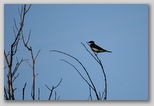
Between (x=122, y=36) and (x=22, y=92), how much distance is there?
0.93 m

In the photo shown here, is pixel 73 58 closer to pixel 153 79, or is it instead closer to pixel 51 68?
pixel 51 68

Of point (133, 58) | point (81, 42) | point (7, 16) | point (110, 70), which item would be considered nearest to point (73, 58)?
point (81, 42)

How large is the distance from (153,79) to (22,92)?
1.05m

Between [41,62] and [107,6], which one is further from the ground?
[107,6]

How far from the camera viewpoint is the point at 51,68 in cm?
234

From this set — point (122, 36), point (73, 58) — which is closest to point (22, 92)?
point (73, 58)

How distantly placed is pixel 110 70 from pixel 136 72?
0.21 m

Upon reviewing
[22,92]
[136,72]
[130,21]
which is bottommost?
[22,92]

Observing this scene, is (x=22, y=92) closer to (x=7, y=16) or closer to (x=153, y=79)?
(x=7, y=16)

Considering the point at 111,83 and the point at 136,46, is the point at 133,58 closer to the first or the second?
the point at 136,46

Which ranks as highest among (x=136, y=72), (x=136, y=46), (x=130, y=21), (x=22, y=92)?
(x=130, y=21)

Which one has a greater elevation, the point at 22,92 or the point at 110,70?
the point at 110,70

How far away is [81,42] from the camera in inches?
93.0

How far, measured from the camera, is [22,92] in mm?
2322
